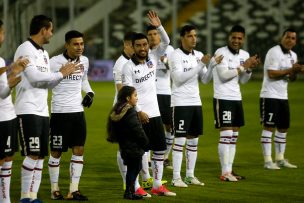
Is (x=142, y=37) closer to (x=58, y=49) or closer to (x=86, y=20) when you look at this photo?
(x=58, y=49)

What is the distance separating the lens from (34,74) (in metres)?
9.78

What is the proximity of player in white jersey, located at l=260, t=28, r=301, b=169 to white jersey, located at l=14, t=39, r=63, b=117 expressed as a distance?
5240 mm

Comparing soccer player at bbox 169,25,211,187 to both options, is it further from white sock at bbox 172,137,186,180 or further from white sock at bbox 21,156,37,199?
white sock at bbox 21,156,37,199

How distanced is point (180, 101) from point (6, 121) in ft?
12.0

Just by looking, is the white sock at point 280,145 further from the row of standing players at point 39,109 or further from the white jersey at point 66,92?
the white jersey at point 66,92

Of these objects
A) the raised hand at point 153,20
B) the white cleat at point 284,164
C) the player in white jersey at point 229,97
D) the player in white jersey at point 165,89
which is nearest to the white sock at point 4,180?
the raised hand at point 153,20

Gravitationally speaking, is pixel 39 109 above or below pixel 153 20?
below

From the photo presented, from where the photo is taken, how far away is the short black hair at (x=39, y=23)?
1002 cm

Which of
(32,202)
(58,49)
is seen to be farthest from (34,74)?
(58,49)

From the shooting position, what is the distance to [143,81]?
436 inches

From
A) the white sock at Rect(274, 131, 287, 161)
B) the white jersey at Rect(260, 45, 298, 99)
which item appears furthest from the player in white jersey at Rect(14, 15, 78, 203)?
the white sock at Rect(274, 131, 287, 161)

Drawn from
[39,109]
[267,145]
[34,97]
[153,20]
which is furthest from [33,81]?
[267,145]

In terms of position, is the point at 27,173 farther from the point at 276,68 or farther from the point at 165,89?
the point at 276,68

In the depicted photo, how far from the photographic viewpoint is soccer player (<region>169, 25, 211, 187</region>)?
12.1 metres
